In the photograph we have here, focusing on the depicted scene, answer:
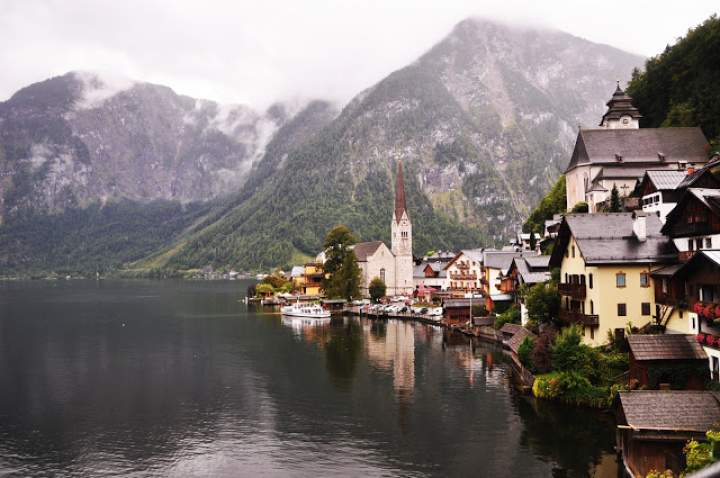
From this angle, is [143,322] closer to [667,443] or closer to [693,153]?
[693,153]

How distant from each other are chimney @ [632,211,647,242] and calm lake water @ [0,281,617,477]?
1444 cm

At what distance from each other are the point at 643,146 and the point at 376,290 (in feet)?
245

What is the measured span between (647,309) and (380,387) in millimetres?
24597

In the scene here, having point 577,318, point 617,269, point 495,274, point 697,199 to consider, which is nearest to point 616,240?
point 617,269

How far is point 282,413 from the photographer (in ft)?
169

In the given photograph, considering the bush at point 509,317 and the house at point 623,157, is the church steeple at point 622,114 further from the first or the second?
the bush at point 509,317

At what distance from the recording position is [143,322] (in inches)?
4803

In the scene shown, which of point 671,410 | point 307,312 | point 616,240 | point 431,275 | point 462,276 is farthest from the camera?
point 431,275

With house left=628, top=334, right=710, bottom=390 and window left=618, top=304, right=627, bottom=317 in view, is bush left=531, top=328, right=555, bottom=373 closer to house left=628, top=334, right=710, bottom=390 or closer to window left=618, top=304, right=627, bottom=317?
window left=618, top=304, right=627, bottom=317

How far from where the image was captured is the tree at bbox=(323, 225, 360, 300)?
490 ft

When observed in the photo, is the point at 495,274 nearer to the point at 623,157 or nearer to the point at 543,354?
the point at 623,157

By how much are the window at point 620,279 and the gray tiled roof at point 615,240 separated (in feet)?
3.90

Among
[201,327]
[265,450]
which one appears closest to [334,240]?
[201,327]

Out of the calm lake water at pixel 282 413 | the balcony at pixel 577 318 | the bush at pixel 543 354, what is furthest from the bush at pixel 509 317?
the bush at pixel 543 354
